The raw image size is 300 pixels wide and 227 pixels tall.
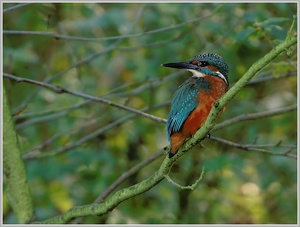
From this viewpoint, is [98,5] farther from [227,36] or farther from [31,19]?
[227,36]

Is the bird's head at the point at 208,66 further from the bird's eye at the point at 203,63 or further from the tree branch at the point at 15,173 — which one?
the tree branch at the point at 15,173

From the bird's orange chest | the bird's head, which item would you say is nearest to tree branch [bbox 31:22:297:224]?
the bird's orange chest

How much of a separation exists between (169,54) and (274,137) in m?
1.63

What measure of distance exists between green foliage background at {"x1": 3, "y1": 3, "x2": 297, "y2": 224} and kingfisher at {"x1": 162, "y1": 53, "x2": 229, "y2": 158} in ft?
3.92

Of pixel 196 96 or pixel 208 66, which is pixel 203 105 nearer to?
pixel 196 96

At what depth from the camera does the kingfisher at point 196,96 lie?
2553mm

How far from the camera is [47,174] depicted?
4.24 metres

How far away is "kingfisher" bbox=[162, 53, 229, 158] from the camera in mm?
2553

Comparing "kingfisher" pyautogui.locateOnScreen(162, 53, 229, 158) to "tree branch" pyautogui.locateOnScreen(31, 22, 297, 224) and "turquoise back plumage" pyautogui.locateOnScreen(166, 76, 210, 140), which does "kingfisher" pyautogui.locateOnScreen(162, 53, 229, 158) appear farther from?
"tree branch" pyautogui.locateOnScreen(31, 22, 297, 224)

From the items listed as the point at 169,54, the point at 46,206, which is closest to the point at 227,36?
the point at 169,54

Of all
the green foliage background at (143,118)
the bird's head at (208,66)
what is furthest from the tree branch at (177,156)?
the green foliage background at (143,118)

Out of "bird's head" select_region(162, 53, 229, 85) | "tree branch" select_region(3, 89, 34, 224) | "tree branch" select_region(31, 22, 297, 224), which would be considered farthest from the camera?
"tree branch" select_region(3, 89, 34, 224)

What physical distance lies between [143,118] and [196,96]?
233 cm

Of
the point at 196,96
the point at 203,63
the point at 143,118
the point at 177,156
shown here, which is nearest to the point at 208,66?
the point at 203,63
